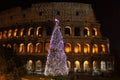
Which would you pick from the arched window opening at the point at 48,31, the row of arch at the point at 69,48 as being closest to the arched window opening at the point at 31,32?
the row of arch at the point at 69,48

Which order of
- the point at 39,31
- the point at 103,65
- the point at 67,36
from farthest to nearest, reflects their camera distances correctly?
the point at 39,31 → the point at 103,65 → the point at 67,36

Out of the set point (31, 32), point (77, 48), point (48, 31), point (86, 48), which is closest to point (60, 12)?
point (48, 31)

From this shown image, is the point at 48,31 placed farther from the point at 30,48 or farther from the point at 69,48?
the point at 69,48

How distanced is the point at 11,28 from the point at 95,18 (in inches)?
578

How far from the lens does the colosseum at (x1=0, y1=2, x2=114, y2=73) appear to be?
45.2 metres

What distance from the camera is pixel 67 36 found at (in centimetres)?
4584

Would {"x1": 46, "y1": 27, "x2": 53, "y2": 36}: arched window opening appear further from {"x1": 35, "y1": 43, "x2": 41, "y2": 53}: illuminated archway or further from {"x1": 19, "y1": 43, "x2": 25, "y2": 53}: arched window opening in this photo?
{"x1": 19, "y1": 43, "x2": 25, "y2": 53}: arched window opening

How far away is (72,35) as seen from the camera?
152 feet

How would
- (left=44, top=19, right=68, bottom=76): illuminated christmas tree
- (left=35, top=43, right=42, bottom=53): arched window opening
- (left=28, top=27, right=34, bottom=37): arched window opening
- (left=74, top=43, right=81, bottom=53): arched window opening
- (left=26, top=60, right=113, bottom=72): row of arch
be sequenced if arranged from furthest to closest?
(left=28, top=27, right=34, bottom=37): arched window opening
(left=35, top=43, right=42, bottom=53): arched window opening
(left=74, top=43, right=81, bottom=53): arched window opening
(left=26, top=60, right=113, bottom=72): row of arch
(left=44, top=19, right=68, bottom=76): illuminated christmas tree

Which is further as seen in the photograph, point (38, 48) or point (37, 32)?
point (37, 32)

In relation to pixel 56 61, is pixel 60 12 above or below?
above

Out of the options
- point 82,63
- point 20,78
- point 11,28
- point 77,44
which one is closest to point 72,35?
point 77,44

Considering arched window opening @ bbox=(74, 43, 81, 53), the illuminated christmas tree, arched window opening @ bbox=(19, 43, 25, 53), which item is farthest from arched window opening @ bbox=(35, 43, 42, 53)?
the illuminated christmas tree

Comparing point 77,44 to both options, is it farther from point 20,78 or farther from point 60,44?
point 20,78
